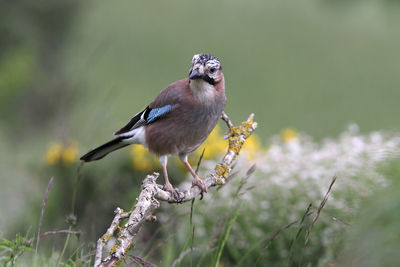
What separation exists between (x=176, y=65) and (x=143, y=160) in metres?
12.6

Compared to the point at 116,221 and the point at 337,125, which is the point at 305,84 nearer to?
the point at 337,125

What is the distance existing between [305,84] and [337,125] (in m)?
3.67

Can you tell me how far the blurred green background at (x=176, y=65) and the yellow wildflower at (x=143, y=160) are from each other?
0.66ft

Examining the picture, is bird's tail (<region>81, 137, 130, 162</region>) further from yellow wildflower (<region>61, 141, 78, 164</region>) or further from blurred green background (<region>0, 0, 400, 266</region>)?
blurred green background (<region>0, 0, 400, 266</region>)

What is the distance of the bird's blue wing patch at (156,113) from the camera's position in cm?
385

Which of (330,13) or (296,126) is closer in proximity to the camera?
(296,126)

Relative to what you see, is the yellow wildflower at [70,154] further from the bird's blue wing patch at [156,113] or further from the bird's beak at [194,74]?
the bird's beak at [194,74]

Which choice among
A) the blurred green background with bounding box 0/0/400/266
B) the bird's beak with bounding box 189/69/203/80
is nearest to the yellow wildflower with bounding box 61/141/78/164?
the blurred green background with bounding box 0/0/400/266

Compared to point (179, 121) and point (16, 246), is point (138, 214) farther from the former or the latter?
point (179, 121)

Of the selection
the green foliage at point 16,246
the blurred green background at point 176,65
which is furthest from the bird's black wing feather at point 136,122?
the blurred green background at point 176,65

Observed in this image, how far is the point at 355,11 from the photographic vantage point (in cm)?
2308

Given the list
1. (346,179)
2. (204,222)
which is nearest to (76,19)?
(204,222)

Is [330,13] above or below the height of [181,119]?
above

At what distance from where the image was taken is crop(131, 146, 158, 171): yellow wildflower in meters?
6.26
